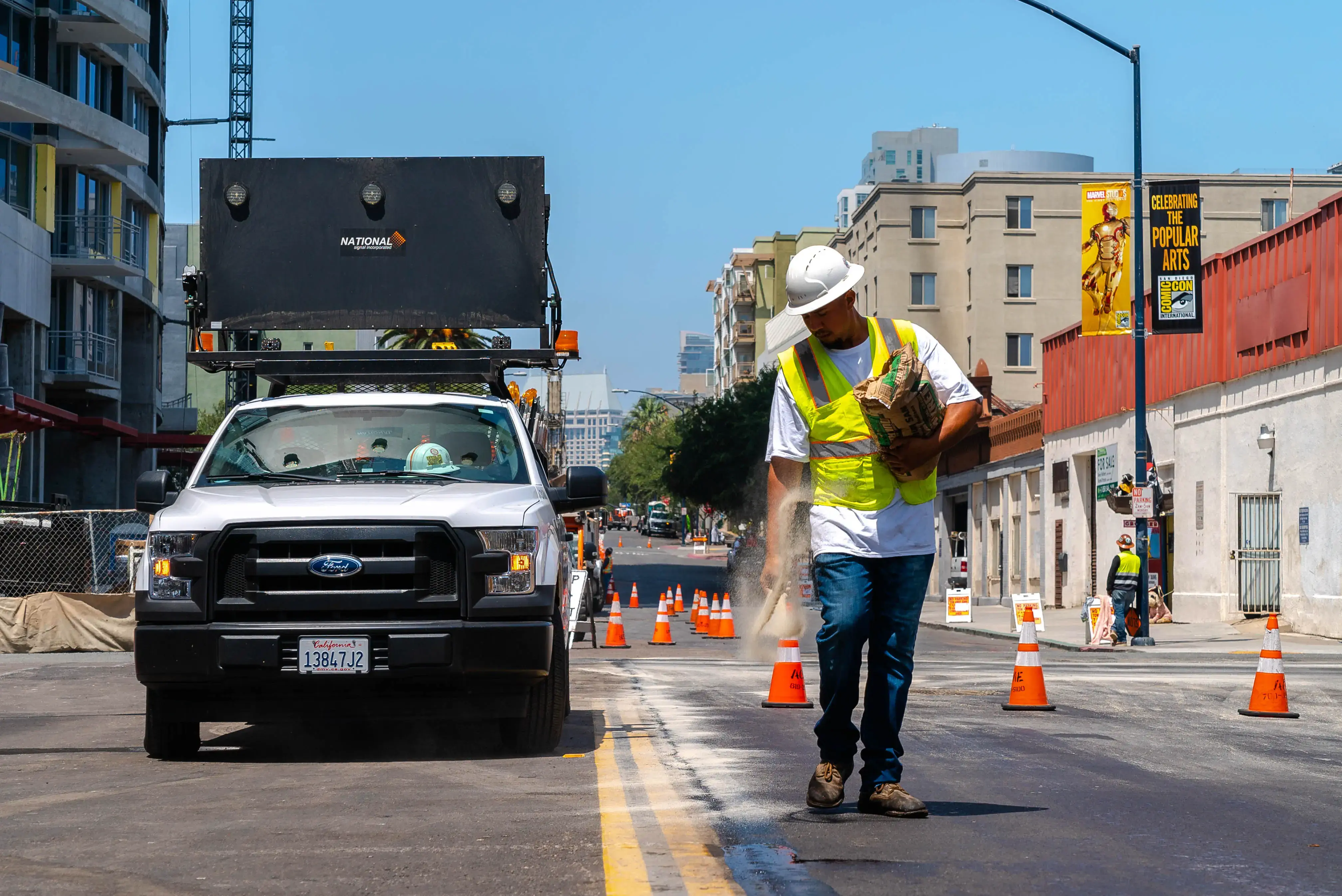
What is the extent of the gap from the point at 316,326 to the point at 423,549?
5338mm

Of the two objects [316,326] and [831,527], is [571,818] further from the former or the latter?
[316,326]

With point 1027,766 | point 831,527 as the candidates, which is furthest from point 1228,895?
point 1027,766

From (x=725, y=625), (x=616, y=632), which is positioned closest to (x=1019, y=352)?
(x=725, y=625)

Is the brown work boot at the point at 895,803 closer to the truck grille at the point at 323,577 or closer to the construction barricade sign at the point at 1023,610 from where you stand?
the truck grille at the point at 323,577

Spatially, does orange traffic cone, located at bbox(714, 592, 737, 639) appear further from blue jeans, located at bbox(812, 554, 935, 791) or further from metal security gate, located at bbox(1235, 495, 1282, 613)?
blue jeans, located at bbox(812, 554, 935, 791)

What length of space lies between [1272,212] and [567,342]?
196ft

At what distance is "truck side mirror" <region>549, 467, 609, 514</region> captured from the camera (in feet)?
31.6

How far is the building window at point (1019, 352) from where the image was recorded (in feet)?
221

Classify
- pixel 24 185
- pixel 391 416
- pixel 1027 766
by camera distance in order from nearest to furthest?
pixel 1027 766 < pixel 391 416 < pixel 24 185

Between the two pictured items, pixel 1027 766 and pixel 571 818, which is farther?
pixel 1027 766

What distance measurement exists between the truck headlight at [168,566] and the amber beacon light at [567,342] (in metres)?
4.74

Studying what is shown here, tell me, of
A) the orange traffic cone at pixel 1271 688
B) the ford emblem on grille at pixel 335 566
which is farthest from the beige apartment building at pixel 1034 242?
the ford emblem on grille at pixel 335 566

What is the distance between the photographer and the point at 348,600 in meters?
8.45

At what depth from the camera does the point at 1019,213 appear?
6706 cm
